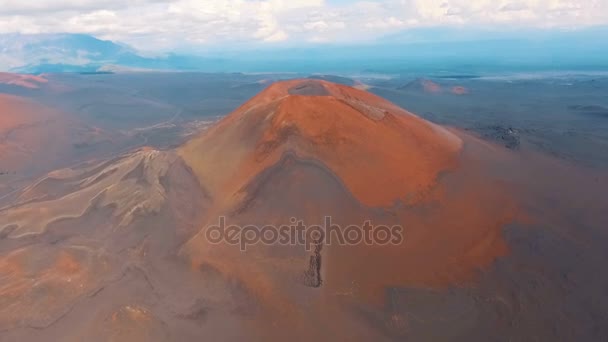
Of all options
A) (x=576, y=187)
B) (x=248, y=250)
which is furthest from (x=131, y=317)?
(x=576, y=187)

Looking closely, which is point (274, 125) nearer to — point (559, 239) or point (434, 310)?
point (434, 310)

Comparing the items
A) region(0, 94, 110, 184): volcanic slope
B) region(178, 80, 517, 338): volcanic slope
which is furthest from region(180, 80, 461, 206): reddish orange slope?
region(0, 94, 110, 184): volcanic slope

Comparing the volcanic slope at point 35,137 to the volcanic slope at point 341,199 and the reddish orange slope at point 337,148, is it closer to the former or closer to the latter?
the reddish orange slope at point 337,148

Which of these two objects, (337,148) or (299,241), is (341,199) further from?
(337,148)

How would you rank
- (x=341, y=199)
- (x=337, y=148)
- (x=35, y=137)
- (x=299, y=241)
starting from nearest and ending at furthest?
(x=299, y=241), (x=341, y=199), (x=337, y=148), (x=35, y=137)

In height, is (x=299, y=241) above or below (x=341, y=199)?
below

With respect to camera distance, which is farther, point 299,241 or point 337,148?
point 337,148

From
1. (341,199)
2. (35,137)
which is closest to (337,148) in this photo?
(341,199)

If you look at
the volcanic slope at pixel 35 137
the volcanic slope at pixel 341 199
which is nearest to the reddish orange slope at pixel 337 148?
the volcanic slope at pixel 341 199
